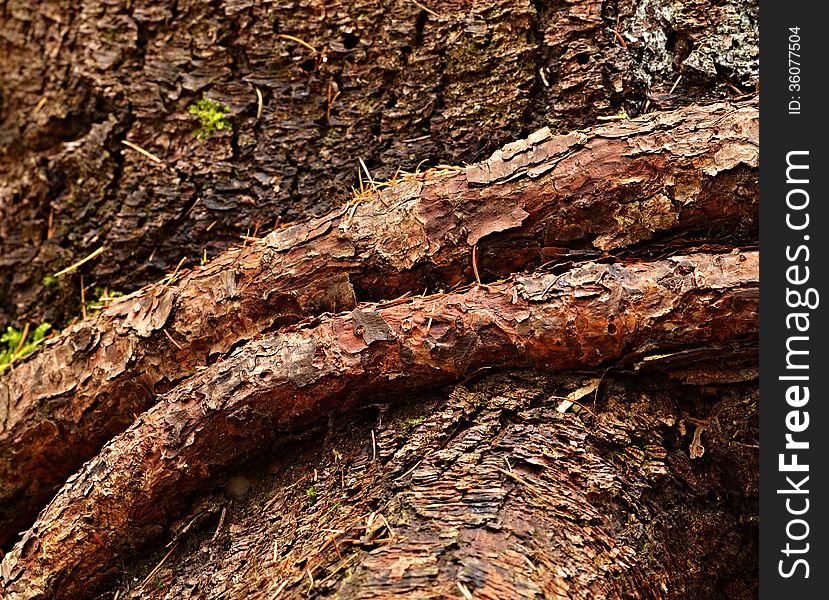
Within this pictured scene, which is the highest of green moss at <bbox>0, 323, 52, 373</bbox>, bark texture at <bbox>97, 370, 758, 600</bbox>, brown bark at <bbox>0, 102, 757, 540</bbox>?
brown bark at <bbox>0, 102, 757, 540</bbox>

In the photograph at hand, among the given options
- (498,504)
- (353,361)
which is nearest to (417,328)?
(353,361)

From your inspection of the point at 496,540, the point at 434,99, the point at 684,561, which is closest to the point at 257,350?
the point at 496,540

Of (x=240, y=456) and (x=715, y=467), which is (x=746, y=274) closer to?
(x=715, y=467)

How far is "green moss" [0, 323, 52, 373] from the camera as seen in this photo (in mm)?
3049

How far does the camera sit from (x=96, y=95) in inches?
118

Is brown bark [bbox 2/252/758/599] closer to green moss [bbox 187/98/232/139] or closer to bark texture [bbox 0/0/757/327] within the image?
bark texture [bbox 0/0/757/327]

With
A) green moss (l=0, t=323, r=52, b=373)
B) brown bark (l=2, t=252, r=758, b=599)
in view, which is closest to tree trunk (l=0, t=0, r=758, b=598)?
brown bark (l=2, t=252, r=758, b=599)

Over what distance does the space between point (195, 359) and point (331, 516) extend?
0.70 m

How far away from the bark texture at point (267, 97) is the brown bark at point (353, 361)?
68 centimetres

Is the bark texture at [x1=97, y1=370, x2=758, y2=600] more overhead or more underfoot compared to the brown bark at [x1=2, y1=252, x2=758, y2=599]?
more underfoot

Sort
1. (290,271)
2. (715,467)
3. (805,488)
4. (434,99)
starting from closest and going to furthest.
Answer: (805,488) < (715,467) < (290,271) < (434,99)

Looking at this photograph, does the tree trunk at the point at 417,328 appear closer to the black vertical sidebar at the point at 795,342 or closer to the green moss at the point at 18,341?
the black vertical sidebar at the point at 795,342

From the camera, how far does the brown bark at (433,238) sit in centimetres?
224

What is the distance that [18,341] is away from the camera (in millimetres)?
3104
